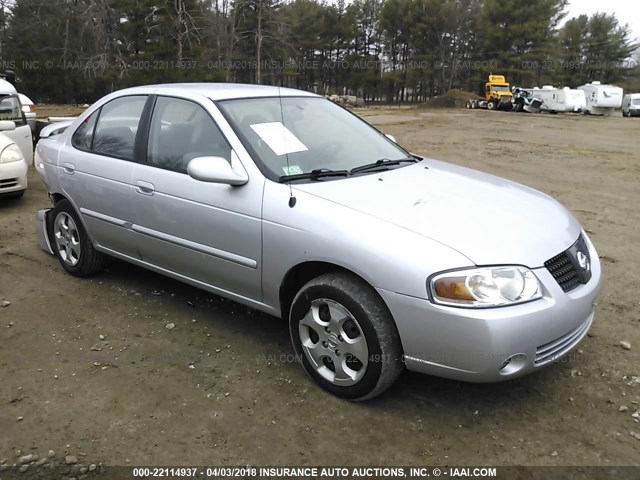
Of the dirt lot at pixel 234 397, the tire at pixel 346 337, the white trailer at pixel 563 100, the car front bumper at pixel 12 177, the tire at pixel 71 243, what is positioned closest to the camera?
the dirt lot at pixel 234 397

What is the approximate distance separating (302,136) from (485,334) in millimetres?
1809

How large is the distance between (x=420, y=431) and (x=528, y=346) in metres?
0.69

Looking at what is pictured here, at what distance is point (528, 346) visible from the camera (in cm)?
269

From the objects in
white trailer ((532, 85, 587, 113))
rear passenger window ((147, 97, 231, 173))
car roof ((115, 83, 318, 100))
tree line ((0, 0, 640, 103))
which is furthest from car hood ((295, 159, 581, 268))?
white trailer ((532, 85, 587, 113))

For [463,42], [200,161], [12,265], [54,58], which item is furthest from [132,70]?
[463,42]

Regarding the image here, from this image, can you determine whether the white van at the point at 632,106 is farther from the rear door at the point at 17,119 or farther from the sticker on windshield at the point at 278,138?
the sticker on windshield at the point at 278,138

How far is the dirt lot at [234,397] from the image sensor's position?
107 inches

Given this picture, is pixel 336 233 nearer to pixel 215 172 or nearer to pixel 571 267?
pixel 215 172

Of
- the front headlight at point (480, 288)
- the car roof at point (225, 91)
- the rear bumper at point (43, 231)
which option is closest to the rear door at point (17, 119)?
the rear bumper at point (43, 231)

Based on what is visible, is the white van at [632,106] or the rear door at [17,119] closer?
the rear door at [17,119]

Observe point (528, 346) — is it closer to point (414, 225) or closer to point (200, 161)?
Answer: point (414, 225)

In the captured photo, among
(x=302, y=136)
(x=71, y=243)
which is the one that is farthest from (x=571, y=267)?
(x=71, y=243)

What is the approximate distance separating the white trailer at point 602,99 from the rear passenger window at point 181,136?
147 feet

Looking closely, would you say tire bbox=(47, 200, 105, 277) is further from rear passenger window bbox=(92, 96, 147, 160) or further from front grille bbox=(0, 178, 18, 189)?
front grille bbox=(0, 178, 18, 189)
